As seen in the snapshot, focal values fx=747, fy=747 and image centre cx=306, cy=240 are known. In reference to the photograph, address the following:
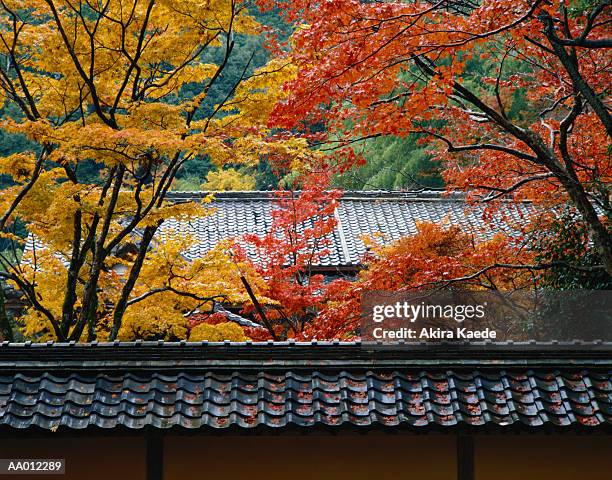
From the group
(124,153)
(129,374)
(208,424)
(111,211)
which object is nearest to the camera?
(208,424)

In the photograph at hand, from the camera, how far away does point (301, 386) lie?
21.4 ft

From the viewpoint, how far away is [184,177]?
39.1 meters

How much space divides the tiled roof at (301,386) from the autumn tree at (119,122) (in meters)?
5.22

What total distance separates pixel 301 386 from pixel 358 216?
1881cm

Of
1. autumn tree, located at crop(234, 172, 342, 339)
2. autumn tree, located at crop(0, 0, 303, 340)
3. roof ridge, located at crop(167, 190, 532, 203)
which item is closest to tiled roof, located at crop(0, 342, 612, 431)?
autumn tree, located at crop(0, 0, 303, 340)

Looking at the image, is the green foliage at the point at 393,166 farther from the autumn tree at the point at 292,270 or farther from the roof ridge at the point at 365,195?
the autumn tree at the point at 292,270

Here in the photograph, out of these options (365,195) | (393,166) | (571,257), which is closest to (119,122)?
(571,257)

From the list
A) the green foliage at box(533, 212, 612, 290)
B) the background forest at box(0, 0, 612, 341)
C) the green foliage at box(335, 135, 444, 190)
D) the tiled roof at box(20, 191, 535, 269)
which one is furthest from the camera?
the green foliage at box(335, 135, 444, 190)

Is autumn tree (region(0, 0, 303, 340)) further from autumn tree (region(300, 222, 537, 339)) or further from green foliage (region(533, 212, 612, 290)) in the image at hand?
green foliage (region(533, 212, 612, 290))

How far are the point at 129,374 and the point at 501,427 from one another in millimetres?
3216

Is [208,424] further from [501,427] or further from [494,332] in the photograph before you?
[494,332]

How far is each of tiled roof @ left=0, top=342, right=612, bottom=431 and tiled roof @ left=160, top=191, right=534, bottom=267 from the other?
52.0ft

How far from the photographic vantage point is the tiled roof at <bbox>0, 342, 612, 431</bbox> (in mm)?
6203

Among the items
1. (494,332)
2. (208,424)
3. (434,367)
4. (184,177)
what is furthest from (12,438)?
(184,177)
